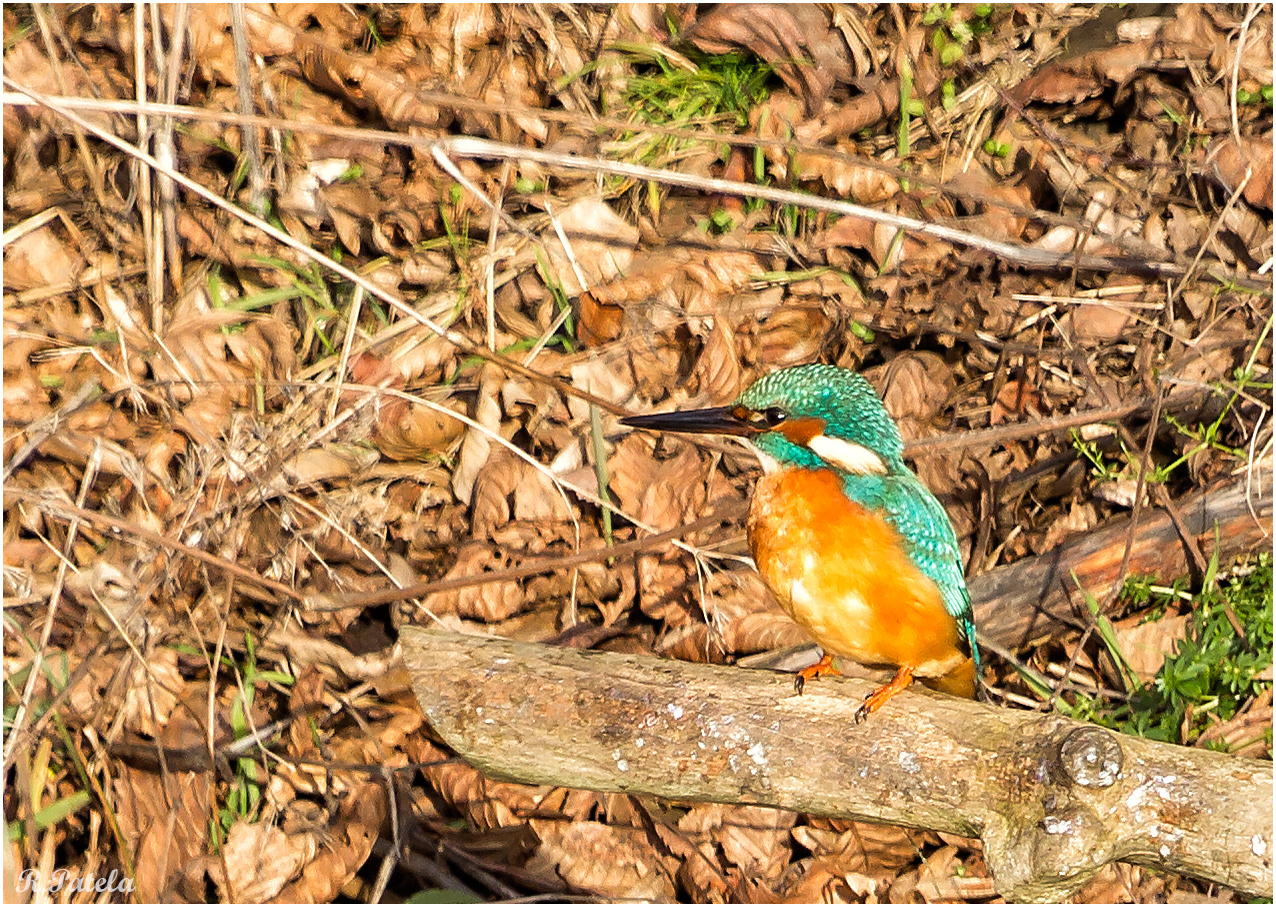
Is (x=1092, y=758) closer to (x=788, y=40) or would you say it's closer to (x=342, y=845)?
(x=342, y=845)

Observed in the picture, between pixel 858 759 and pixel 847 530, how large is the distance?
1.73 feet

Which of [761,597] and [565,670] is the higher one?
[565,670]

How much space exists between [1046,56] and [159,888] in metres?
4.06

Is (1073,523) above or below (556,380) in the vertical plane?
below

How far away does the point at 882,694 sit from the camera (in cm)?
232

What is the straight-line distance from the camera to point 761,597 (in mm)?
3500

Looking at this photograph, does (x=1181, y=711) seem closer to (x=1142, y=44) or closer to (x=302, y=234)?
(x=1142, y=44)

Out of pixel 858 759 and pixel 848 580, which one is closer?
pixel 858 759

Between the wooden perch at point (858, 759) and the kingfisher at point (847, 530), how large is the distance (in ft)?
0.44

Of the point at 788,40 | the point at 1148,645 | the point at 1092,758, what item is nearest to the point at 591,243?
the point at 788,40

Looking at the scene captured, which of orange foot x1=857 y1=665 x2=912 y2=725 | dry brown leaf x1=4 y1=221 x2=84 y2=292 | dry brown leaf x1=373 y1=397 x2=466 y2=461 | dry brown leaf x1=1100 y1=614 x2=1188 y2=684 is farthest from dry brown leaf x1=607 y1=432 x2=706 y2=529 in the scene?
dry brown leaf x1=4 y1=221 x2=84 y2=292

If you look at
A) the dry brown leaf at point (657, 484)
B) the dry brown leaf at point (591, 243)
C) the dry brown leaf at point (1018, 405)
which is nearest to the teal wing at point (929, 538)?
the dry brown leaf at point (657, 484)

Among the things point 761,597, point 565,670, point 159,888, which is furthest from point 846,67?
point 159,888

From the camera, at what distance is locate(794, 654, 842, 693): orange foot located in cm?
233
